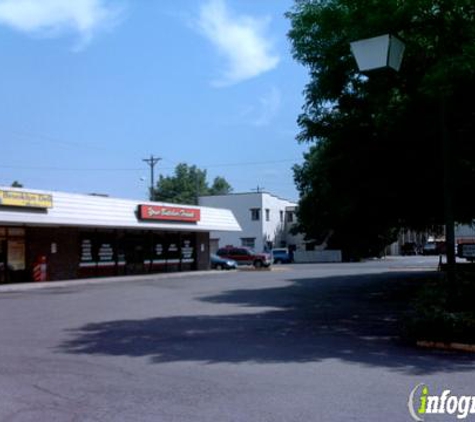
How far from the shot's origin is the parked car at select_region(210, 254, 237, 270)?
49.1 metres

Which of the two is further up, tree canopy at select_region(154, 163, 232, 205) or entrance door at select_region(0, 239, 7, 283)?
tree canopy at select_region(154, 163, 232, 205)

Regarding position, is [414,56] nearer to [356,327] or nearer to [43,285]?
[356,327]

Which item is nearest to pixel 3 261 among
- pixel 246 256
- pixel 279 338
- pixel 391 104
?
A: pixel 279 338

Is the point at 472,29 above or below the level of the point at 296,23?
below

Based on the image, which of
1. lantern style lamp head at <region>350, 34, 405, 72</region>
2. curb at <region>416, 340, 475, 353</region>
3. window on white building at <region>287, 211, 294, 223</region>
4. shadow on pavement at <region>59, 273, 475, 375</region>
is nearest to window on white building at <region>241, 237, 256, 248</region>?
window on white building at <region>287, 211, 294, 223</region>

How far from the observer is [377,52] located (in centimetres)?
977

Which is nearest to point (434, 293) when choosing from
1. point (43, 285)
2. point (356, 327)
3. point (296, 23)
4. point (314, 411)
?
point (356, 327)

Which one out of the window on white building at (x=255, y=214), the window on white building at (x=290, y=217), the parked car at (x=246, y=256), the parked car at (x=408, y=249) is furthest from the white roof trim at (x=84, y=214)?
the parked car at (x=408, y=249)

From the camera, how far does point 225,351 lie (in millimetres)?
10359

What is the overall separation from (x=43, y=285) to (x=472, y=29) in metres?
23.1

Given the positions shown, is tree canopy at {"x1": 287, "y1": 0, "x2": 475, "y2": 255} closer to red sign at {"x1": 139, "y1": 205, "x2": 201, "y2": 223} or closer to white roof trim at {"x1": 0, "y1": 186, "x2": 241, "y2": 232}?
white roof trim at {"x1": 0, "y1": 186, "x2": 241, "y2": 232}

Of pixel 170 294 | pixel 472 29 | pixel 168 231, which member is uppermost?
pixel 472 29

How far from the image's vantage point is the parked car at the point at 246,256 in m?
50.9

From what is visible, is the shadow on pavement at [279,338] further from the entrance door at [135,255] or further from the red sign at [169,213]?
the entrance door at [135,255]
